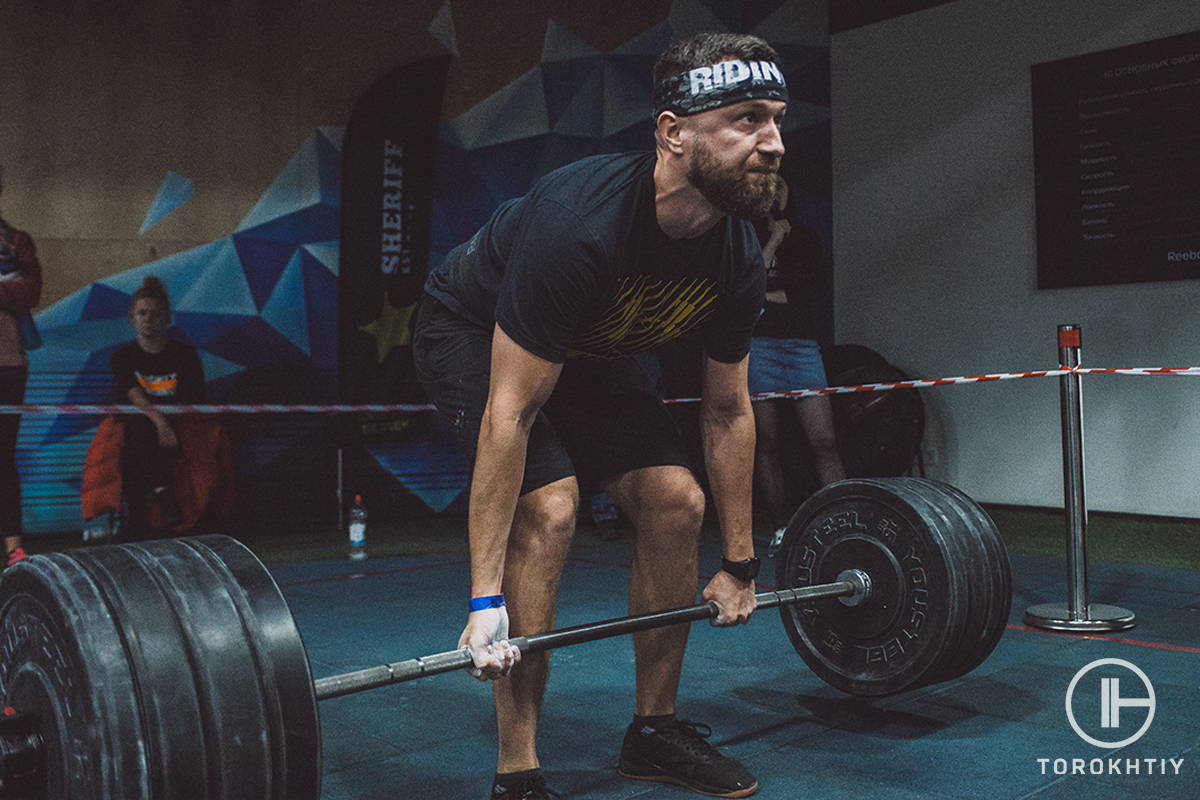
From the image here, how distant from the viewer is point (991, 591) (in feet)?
6.86

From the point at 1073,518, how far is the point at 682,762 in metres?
1.60

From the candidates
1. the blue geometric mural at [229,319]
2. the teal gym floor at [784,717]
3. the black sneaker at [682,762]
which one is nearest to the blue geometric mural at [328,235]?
the blue geometric mural at [229,319]

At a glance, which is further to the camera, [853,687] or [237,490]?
[237,490]

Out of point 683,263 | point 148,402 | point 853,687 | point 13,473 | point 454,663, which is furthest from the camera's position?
point 148,402

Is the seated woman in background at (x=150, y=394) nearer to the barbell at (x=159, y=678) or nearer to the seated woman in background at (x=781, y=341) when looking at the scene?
the seated woman in background at (x=781, y=341)

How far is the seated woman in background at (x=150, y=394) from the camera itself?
4.45 metres

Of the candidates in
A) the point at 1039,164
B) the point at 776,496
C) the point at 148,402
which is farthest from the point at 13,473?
the point at 1039,164

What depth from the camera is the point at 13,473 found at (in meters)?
3.58

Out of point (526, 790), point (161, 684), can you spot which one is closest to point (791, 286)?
point (526, 790)

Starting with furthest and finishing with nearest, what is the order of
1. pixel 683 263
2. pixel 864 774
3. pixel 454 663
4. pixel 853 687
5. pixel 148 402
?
pixel 148 402 → pixel 853 687 → pixel 864 774 → pixel 683 263 → pixel 454 663

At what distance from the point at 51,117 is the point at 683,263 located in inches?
161

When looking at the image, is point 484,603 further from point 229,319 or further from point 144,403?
point 229,319

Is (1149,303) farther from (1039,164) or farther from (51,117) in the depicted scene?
(51,117)

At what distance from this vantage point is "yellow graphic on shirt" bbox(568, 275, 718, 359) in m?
1.69
